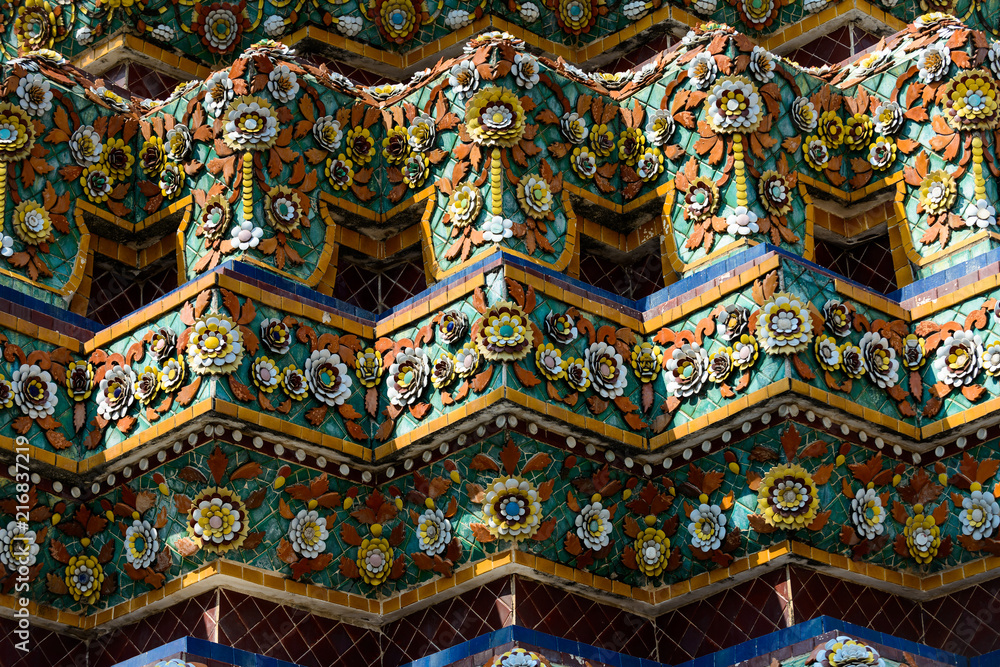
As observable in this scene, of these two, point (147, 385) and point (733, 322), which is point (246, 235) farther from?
point (733, 322)

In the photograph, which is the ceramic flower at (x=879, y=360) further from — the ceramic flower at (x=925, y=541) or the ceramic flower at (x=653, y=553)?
the ceramic flower at (x=653, y=553)

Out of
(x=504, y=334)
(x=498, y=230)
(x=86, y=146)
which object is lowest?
(x=504, y=334)

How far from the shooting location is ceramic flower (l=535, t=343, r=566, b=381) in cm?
1961

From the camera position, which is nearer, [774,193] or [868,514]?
[868,514]

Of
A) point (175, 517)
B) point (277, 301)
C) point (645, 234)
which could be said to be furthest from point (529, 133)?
point (175, 517)

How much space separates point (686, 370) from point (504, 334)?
1.58 meters

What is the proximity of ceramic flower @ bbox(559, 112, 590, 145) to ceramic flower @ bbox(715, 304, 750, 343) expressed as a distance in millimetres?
2420

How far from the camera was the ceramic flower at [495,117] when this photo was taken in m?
21.0

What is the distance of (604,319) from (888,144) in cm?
328

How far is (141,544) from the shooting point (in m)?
19.7

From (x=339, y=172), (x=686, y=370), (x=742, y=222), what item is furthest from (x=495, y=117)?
(x=686, y=370)

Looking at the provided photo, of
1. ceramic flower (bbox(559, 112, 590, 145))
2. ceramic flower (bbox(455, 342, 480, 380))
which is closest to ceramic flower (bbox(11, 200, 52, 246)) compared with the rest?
ceramic flower (bbox(455, 342, 480, 380))

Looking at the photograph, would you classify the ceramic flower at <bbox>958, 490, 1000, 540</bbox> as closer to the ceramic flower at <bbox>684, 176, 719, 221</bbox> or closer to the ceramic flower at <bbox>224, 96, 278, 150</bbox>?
the ceramic flower at <bbox>684, 176, 719, 221</bbox>

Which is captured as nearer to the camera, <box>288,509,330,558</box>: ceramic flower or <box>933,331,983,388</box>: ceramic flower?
<box>288,509,330,558</box>: ceramic flower
